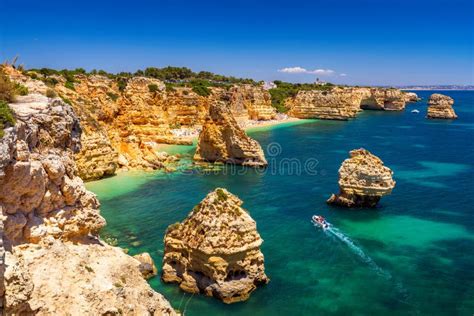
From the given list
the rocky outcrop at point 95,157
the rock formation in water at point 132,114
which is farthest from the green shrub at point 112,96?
the rocky outcrop at point 95,157

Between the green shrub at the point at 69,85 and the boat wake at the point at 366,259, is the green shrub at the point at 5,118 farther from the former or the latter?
the green shrub at the point at 69,85

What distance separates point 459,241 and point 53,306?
92.1 ft

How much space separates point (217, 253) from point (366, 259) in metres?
10.5

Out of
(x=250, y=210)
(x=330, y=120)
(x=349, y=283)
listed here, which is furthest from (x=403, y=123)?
(x=349, y=283)

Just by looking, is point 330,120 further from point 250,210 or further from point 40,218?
point 40,218

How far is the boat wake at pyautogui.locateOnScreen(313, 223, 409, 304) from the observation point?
70.7 feet

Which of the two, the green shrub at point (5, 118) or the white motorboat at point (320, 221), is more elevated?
the green shrub at point (5, 118)

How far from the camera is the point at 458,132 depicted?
95375 mm

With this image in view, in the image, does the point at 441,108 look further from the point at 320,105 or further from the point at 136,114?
the point at 136,114

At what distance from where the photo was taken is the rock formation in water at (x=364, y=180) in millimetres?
34000

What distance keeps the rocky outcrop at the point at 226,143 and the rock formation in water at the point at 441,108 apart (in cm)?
9417

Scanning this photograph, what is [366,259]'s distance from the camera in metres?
25.6

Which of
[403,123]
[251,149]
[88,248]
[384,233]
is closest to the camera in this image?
[88,248]

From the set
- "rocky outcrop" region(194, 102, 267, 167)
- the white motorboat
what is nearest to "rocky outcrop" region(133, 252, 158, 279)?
the white motorboat
